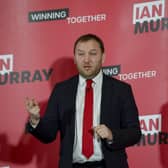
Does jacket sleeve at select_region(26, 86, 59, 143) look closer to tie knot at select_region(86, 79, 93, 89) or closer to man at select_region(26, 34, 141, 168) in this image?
man at select_region(26, 34, 141, 168)

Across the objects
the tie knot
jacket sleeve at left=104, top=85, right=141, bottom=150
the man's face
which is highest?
the man's face

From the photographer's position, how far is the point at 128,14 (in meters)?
2.34

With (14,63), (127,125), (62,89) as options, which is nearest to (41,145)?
(14,63)

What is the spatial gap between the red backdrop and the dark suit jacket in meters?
0.59

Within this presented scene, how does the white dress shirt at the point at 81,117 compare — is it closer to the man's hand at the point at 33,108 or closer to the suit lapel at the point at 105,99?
the suit lapel at the point at 105,99

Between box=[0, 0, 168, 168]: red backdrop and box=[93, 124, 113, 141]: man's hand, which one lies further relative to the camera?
box=[0, 0, 168, 168]: red backdrop

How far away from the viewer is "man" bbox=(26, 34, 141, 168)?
169cm

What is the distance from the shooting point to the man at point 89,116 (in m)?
1.69

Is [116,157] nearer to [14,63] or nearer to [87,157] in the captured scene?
[87,157]

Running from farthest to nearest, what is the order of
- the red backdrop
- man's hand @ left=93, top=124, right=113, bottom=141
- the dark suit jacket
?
the red backdrop → the dark suit jacket → man's hand @ left=93, top=124, right=113, bottom=141

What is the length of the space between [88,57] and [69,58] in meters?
0.65

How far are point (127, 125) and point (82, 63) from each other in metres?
0.34

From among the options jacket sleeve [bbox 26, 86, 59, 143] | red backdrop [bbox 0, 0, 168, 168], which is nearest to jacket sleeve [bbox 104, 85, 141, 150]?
jacket sleeve [bbox 26, 86, 59, 143]

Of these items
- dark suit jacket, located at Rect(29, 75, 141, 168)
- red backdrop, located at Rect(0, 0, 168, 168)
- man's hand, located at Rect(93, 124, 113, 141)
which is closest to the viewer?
man's hand, located at Rect(93, 124, 113, 141)
